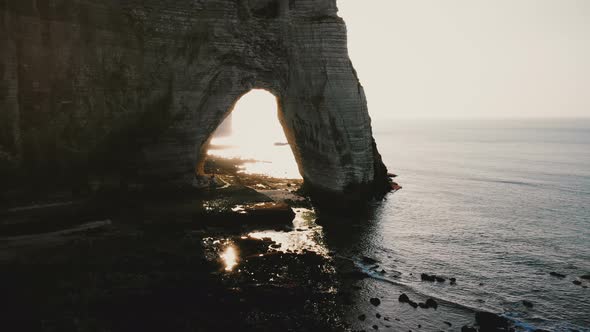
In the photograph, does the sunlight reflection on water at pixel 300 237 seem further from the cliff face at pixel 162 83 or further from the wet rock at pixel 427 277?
the cliff face at pixel 162 83

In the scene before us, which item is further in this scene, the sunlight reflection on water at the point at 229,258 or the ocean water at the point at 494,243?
the sunlight reflection on water at the point at 229,258

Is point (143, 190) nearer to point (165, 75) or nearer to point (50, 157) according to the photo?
point (50, 157)

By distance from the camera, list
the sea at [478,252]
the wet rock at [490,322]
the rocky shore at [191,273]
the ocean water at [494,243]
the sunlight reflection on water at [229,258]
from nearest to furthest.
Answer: the rocky shore at [191,273], the wet rock at [490,322], the sea at [478,252], the ocean water at [494,243], the sunlight reflection on water at [229,258]

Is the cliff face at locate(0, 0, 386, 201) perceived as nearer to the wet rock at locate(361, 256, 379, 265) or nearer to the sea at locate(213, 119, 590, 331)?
the sea at locate(213, 119, 590, 331)

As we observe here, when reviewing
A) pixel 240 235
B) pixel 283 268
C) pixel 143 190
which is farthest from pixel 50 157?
pixel 283 268

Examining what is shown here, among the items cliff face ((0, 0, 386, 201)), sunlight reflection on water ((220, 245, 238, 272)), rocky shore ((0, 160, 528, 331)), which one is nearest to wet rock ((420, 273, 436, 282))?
rocky shore ((0, 160, 528, 331))

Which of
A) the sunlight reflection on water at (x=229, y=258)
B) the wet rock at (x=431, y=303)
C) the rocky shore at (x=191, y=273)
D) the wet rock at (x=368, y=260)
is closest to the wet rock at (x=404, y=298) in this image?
the rocky shore at (x=191, y=273)
